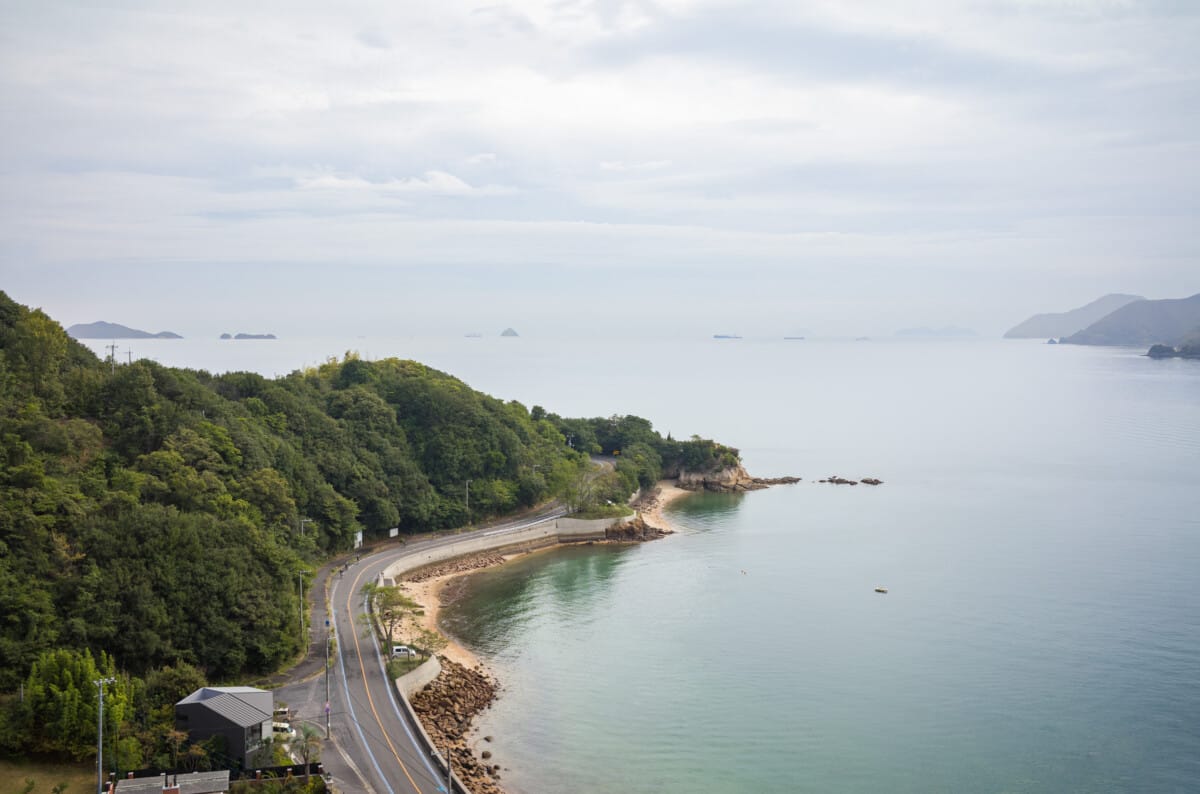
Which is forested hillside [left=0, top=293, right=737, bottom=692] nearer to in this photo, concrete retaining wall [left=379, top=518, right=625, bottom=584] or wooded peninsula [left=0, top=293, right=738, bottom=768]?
wooded peninsula [left=0, top=293, right=738, bottom=768]

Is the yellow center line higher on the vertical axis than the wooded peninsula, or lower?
lower

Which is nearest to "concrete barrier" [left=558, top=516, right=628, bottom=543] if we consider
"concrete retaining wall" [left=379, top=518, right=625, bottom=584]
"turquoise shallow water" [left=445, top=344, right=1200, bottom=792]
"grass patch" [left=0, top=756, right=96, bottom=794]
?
"concrete retaining wall" [left=379, top=518, right=625, bottom=584]

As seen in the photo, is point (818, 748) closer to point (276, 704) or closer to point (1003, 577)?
point (276, 704)

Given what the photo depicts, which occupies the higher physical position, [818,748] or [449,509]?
[449,509]

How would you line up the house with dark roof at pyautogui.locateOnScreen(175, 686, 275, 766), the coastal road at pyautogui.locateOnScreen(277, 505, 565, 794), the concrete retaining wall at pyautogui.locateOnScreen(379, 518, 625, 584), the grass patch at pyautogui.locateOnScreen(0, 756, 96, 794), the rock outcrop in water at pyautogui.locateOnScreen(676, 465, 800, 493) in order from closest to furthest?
the grass patch at pyautogui.locateOnScreen(0, 756, 96, 794), the house with dark roof at pyautogui.locateOnScreen(175, 686, 275, 766), the coastal road at pyautogui.locateOnScreen(277, 505, 565, 794), the concrete retaining wall at pyautogui.locateOnScreen(379, 518, 625, 584), the rock outcrop in water at pyautogui.locateOnScreen(676, 465, 800, 493)

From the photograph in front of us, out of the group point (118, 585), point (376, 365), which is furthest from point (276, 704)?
point (376, 365)

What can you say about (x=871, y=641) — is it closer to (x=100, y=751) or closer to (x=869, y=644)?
(x=869, y=644)

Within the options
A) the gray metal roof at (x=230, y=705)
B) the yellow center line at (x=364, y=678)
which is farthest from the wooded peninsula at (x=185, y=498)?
the yellow center line at (x=364, y=678)
